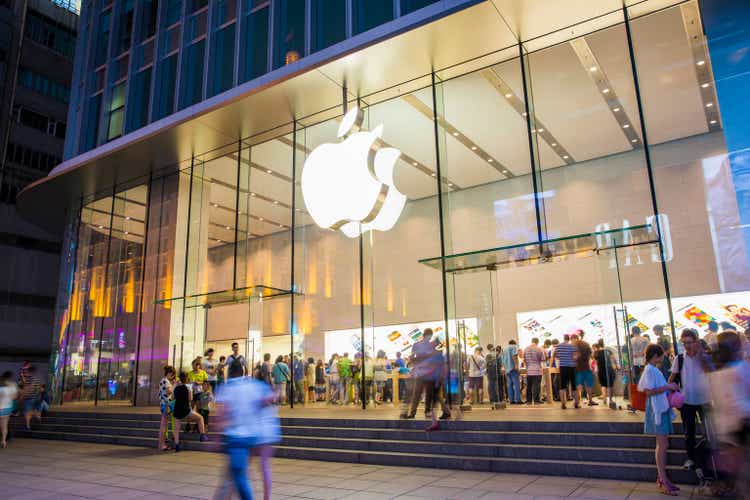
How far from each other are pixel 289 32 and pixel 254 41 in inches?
51.7

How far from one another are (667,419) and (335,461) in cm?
494

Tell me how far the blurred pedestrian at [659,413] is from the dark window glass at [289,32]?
10955 mm

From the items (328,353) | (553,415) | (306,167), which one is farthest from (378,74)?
(553,415)

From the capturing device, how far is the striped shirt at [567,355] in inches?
426

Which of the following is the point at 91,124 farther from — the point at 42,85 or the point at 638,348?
the point at 42,85

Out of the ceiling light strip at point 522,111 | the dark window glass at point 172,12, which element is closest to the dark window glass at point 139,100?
the dark window glass at point 172,12

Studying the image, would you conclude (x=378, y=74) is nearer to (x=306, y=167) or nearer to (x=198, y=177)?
(x=306, y=167)

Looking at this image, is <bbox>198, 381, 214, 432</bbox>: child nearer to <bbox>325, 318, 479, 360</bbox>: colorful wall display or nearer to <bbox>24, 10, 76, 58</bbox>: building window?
<bbox>325, 318, 479, 360</bbox>: colorful wall display

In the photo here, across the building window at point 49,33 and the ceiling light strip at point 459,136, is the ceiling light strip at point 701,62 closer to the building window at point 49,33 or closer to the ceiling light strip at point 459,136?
the ceiling light strip at point 459,136

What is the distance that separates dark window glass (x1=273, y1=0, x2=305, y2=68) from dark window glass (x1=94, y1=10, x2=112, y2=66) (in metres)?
8.87

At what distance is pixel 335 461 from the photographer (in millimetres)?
8445

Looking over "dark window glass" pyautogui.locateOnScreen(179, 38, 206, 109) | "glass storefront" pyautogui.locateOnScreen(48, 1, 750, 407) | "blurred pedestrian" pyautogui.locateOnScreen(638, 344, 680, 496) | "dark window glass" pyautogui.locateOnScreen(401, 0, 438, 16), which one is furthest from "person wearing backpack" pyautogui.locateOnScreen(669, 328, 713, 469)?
"dark window glass" pyautogui.locateOnScreen(179, 38, 206, 109)

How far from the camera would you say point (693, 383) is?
5816mm

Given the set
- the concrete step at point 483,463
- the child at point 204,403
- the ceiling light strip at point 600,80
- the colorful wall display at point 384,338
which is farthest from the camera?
the colorful wall display at point 384,338
